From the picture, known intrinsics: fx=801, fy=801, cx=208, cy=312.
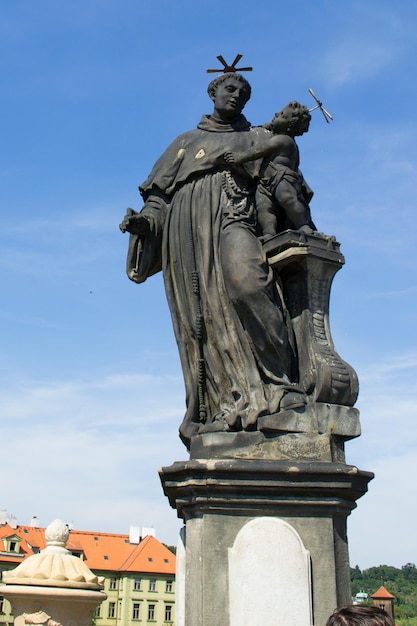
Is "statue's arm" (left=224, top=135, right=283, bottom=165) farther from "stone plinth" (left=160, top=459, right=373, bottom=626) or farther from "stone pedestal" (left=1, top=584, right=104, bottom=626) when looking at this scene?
"stone pedestal" (left=1, top=584, right=104, bottom=626)

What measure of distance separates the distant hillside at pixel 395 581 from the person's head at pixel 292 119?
10938cm

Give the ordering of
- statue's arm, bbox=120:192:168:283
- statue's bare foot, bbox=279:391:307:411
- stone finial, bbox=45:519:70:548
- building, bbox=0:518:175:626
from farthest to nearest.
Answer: building, bbox=0:518:175:626 < stone finial, bbox=45:519:70:548 < statue's arm, bbox=120:192:168:283 < statue's bare foot, bbox=279:391:307:411

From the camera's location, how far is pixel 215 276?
18.2 ft

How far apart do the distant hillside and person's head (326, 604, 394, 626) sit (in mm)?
111839

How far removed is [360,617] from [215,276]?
351cm

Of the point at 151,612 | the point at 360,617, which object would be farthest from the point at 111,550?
the point at 360,617

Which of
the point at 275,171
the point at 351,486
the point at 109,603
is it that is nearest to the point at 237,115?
the point at 275,171

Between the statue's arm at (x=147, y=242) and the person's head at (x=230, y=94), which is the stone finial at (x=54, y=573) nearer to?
the statue's arm at (x=147, y=242)

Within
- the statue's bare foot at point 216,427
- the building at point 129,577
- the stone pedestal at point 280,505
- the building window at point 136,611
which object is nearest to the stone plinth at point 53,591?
the stone pedestal at point 280,505

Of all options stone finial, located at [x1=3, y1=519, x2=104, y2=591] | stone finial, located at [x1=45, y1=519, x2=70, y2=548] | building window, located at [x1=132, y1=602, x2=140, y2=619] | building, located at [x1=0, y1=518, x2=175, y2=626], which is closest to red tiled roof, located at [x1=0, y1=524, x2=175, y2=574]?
building, located at [x1=0, y1=518, x2=175, y2=626]

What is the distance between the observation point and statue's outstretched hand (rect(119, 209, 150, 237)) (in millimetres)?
5805

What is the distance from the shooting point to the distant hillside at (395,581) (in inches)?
4565

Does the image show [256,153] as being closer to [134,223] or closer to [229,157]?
[229,157]

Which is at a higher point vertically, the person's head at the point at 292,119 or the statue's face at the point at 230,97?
the statue's face at the point at 230,97
